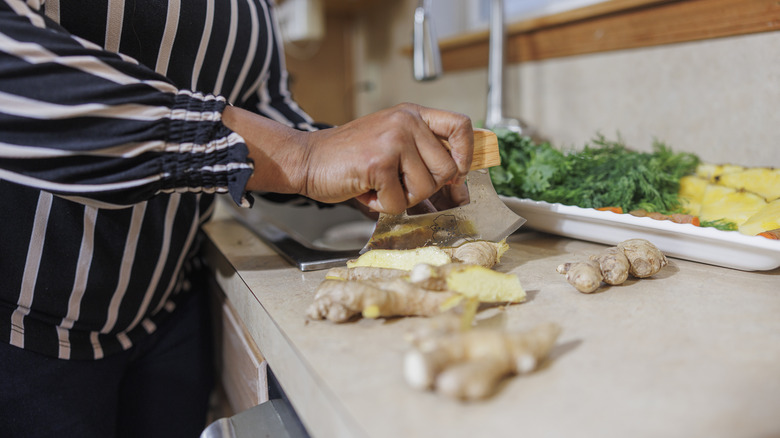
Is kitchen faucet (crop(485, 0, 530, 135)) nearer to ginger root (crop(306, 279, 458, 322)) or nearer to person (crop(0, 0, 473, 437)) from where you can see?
person (crop(0, 0, 473, 437))

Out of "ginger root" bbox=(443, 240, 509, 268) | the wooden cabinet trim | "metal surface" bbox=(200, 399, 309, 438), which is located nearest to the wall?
the wooden cabinet trim

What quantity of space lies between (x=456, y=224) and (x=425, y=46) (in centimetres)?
72

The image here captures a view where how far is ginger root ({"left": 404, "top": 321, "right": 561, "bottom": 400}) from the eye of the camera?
347 mm

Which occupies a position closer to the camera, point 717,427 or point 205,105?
point 717,427

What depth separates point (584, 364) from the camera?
1.34ft

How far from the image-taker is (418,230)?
0.67 m

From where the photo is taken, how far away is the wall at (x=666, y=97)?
2.96 feet

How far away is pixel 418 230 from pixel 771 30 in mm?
726

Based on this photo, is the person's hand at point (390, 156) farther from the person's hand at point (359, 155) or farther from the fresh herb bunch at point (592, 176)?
the fresh herb bunch at point (592, 176)

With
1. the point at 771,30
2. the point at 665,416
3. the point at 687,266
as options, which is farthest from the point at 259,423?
the point at 771,30

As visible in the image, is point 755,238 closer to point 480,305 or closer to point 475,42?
point 480,305

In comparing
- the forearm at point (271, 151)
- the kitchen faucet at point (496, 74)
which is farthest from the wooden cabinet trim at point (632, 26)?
the forearm at point (271, 151)

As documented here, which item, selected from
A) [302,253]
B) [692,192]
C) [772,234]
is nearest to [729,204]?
[692,192]

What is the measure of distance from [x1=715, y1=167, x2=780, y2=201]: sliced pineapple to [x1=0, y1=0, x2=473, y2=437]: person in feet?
1.54
